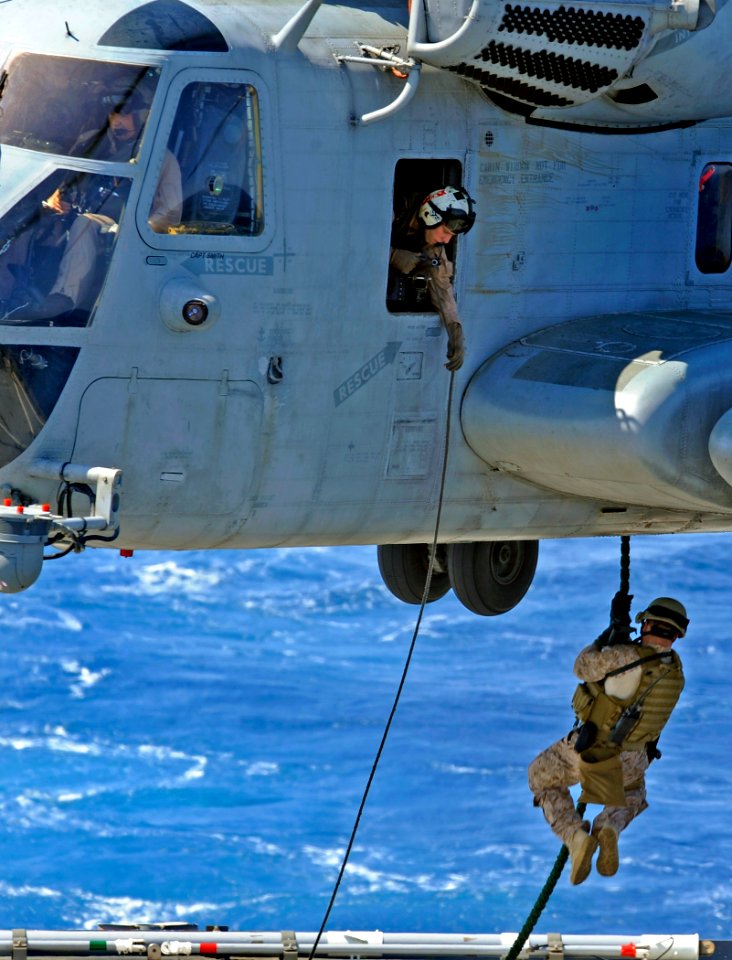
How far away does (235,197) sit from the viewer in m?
10.6

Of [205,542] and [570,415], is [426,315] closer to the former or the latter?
[570,415]

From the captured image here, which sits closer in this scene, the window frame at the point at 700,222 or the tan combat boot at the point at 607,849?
the tan combat boot at the point at 607,849

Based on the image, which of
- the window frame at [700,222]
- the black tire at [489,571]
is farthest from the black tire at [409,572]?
the window frame at [700,222]

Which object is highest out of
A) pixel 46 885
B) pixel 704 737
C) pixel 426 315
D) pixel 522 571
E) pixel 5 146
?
pixel 5 146

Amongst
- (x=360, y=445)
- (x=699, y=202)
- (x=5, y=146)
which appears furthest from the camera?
(x=699, y=202)

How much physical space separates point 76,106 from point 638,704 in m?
4.73

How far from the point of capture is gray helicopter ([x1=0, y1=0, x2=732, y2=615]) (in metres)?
10.3

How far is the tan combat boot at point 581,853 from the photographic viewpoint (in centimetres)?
1174

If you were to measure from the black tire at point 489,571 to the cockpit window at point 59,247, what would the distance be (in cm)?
432

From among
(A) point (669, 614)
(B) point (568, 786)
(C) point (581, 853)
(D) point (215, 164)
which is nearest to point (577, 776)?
(B) point (568, 786)

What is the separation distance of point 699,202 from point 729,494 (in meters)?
2.23

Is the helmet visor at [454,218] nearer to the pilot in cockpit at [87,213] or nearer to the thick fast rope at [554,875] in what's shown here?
the pilot in cockpit at [87,213]

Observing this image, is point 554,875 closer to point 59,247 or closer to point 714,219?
point 714,219

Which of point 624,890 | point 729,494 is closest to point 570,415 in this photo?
point 729,494
